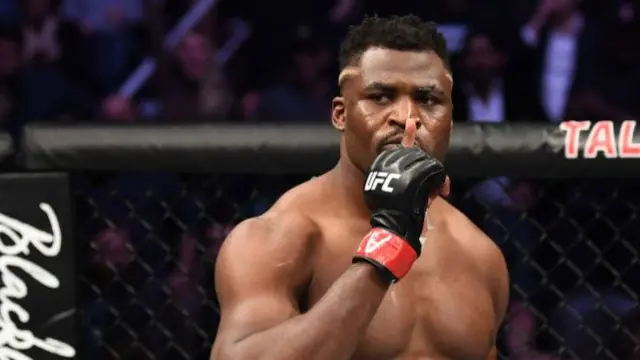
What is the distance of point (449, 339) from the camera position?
4.36 feet

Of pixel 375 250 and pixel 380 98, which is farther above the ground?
pixel 380 98

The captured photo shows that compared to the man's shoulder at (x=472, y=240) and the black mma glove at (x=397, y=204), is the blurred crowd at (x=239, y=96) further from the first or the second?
the black mma glove at (x=397, y=204)

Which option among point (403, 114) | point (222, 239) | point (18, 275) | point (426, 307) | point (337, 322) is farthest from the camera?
point (222, 239)

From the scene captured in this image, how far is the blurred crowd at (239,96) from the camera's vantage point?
2.10 meters

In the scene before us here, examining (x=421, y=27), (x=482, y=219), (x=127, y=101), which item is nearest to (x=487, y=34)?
(x=482, y=219)

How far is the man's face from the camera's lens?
1.23m

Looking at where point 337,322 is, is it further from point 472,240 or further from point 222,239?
point 222,239

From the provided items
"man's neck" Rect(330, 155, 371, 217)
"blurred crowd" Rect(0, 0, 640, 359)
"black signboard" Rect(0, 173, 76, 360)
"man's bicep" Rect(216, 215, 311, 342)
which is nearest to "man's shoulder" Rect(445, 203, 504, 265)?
"man's neck" Rect(330, 155, 371, 217)

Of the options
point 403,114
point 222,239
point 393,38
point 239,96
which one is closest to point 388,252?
point 403,114

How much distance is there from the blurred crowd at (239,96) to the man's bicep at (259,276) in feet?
2.05

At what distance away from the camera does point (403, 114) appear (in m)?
1.22

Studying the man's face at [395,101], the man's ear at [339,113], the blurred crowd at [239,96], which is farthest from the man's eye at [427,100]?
the blurred crowd at [239,96]

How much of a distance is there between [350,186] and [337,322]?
0.29m

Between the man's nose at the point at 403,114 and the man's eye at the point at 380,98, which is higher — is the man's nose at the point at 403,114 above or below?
below
